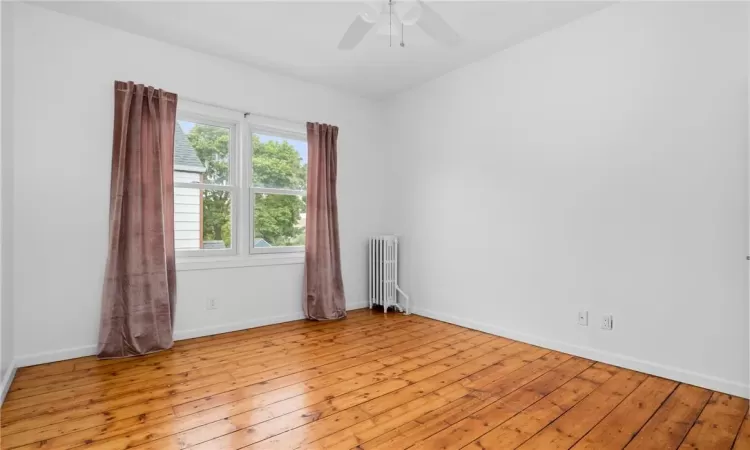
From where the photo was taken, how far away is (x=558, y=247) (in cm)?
312

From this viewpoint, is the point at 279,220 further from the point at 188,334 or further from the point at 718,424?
the point at 718,424

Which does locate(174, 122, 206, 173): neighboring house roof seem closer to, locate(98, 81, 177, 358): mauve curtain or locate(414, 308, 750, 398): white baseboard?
locate(98, 81, 177, 358): mauve curtain

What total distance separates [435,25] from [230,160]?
2.40 m

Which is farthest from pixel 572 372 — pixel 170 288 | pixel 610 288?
pixel 170 288

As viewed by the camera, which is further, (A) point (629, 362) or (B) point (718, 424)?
(A) point (629, 362)

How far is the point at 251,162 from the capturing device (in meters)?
3.91

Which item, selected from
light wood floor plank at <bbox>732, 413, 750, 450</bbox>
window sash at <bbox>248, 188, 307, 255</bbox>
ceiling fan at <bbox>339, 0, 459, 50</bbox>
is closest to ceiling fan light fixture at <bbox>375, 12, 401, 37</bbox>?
ceiling fan at <bbox>339, 0, 459, 50</bbox>

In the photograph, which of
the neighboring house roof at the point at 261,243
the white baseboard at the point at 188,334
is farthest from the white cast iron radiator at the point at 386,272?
the neighboring house roof at the point at 261,243

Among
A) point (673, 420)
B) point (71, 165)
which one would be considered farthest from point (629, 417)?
point (71, 165)

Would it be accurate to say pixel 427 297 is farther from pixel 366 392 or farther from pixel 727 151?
pixel 727 151

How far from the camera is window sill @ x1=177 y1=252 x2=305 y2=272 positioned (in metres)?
3.45

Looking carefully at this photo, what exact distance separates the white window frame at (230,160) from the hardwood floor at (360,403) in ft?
2.94

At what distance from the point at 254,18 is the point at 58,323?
274 centimetres

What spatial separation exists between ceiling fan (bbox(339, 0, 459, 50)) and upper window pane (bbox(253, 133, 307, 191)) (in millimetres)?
1752
